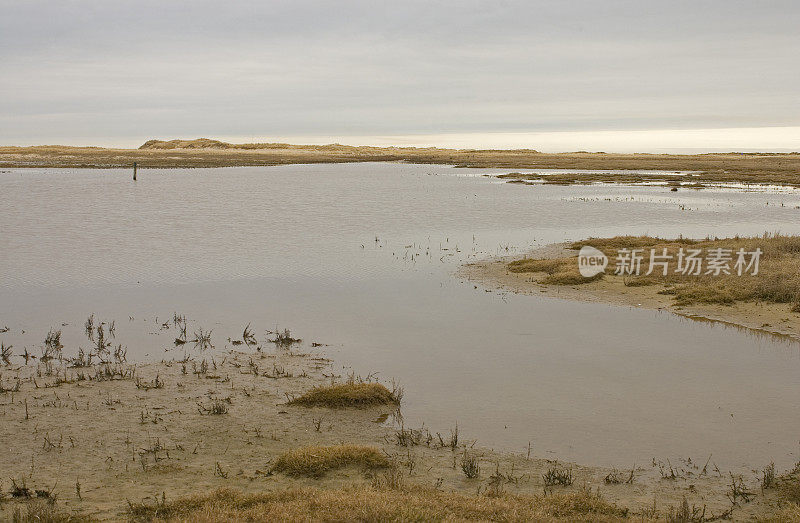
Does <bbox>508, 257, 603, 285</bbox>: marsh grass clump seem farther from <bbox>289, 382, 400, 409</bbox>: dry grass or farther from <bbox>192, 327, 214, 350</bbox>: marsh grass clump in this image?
<bbox>289, 382, 400, 409</bbox>: dry grass

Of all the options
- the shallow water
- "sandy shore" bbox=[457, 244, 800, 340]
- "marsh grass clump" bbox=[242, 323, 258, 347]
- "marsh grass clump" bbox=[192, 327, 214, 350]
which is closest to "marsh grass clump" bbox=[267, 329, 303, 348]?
"marsh grass clump" bbox=[242, 323, 258, 347]

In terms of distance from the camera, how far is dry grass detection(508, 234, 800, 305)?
18.3 meters

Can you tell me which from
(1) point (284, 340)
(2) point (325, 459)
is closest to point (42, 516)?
(2) point (325, 459)

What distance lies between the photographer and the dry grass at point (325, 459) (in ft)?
27.9

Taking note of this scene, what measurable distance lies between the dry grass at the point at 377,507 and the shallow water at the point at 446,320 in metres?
2.17

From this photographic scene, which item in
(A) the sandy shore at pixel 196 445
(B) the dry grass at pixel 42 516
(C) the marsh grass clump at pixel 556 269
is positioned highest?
(C) the marsh grass clump at pixel 556 269

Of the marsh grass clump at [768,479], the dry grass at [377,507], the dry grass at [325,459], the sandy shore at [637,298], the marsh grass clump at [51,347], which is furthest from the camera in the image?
the sandy shore at [637,298]

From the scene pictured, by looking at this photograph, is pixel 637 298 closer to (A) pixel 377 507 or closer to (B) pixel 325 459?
(B) pixel 325 459

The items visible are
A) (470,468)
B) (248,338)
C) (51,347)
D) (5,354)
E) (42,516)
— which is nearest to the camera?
(42,516)

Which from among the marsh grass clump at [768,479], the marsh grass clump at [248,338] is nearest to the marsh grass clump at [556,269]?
the marsh grass clump at [248,338]

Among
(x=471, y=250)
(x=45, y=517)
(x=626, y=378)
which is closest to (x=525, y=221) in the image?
(x=471, y=250)

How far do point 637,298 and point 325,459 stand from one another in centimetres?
1320

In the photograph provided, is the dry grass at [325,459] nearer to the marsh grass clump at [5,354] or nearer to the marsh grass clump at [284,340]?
the marsh grass clump at [284,340]

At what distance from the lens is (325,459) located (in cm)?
870
